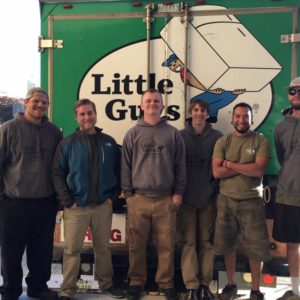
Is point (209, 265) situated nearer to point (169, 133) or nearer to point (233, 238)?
point (233, 238)

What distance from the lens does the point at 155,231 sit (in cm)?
389

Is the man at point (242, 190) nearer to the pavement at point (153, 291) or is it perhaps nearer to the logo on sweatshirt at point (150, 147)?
the pavement at point (153, 291)

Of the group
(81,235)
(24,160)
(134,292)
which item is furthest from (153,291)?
(24,160)

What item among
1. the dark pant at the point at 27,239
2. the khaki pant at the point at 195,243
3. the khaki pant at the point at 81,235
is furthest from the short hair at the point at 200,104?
the dark pant at the point at 27,239

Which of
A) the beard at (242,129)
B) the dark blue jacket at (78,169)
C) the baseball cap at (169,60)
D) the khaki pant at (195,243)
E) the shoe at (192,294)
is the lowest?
the shoe at (192,294)

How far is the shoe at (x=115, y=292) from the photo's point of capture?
402 cm

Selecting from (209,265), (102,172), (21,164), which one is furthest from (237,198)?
(21,164)

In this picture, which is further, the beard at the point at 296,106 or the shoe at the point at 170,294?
the shoe at the point at 170,294

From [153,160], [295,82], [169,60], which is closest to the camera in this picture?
[295,82]

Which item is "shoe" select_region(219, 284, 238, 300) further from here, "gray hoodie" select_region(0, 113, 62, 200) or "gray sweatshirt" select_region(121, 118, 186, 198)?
"gray hoodie" select_region(0, 113, 62, 200)

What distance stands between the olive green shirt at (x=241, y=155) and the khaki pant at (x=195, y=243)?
0.33m

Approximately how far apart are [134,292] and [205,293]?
63 cm

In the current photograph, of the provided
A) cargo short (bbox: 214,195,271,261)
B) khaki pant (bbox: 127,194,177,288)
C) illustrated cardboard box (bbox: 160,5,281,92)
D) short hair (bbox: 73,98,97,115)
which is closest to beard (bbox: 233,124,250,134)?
illustrated cardboard box (bbox: 160,5,281,92)

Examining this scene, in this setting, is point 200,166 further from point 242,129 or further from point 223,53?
point 223,53
